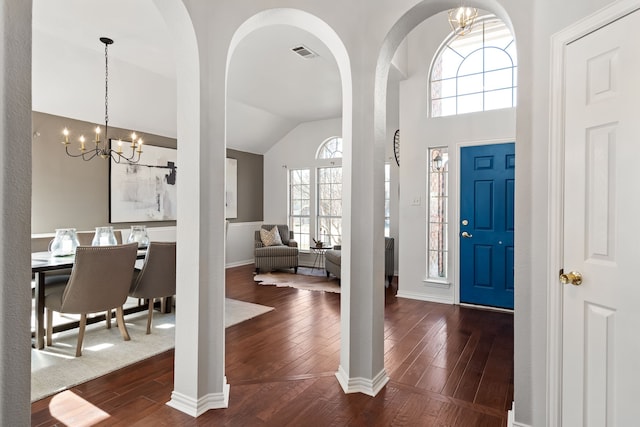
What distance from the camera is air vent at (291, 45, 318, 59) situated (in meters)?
4.28

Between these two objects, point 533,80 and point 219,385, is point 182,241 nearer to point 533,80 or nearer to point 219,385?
point 219,385

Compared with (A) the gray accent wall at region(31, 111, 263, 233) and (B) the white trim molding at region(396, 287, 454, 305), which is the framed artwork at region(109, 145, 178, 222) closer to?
(A) the gray accent wall at region(31, 111, 263, 233)

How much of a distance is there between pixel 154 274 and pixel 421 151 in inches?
139

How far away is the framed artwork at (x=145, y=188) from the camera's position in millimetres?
5504

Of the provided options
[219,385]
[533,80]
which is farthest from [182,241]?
[533,80]

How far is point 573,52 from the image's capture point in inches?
66.5

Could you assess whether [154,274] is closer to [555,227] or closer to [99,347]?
[99,347]

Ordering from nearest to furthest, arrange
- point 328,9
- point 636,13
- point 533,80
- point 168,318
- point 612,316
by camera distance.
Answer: point 636,13 < point 612,316 < point 533,80 < point 328,9 < point 168,318

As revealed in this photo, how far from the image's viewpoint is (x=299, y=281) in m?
6.05

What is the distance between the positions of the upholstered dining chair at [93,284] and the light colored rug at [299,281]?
2.88 m

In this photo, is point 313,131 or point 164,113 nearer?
point 164,113

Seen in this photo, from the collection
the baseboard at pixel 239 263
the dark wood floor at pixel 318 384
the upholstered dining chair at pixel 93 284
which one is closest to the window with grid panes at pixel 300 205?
the baseboard at pixel 239 263

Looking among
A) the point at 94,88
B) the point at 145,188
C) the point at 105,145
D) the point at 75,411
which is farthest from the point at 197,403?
the point at 145,188

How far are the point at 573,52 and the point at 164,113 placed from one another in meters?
5.52
